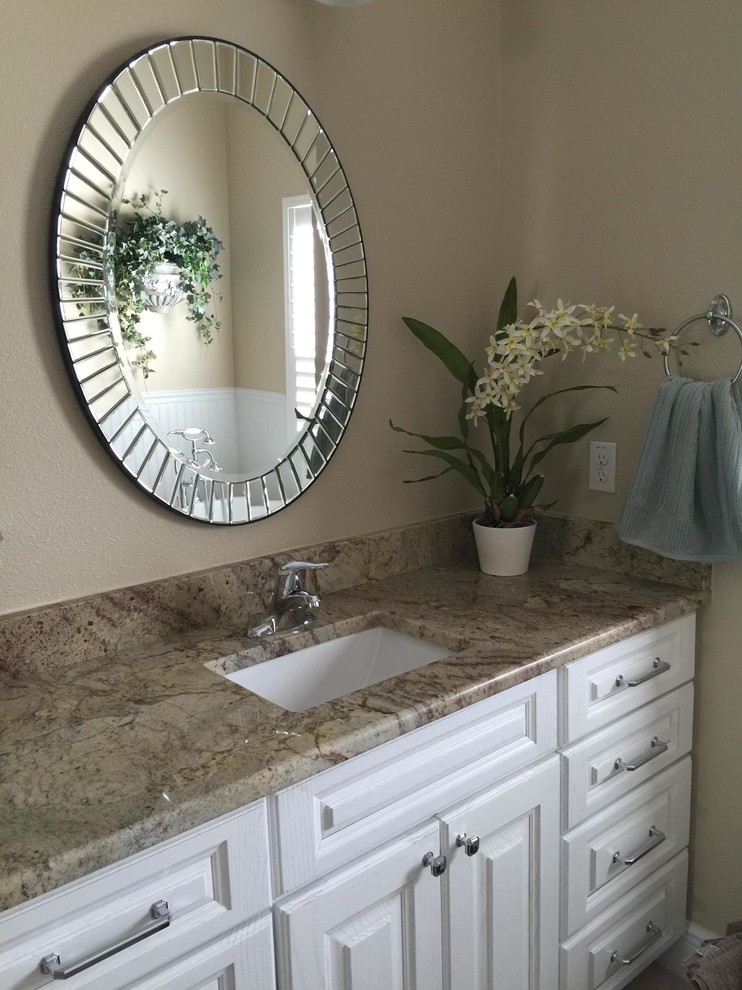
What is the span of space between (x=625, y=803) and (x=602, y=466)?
0.70 meters

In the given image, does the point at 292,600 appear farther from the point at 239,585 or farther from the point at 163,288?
the point at 163,288

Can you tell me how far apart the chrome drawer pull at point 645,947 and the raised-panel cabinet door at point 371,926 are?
552 millimetres

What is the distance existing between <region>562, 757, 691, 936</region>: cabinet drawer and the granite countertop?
0.35 metres

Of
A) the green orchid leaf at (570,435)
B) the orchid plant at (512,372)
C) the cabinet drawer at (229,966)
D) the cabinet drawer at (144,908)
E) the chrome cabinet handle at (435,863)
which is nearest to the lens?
the cabinet drawer at (144,908)

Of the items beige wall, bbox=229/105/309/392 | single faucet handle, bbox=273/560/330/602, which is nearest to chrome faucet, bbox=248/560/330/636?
single faucet handle, bbox=273/560/330/602

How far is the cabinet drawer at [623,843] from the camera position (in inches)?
61.1

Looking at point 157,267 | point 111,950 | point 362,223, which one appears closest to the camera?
point 111,950

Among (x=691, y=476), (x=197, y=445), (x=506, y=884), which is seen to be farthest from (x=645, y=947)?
(x=197, y=445)

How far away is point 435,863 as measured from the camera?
1256 mm

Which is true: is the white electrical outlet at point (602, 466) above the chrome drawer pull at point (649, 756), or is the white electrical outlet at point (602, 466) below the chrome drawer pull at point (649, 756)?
above

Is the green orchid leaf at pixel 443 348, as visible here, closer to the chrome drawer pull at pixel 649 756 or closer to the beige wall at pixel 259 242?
the beige wall at pixel 259 242

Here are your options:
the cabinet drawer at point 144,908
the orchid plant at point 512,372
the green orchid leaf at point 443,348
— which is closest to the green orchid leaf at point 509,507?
the orchid plant at point 512,372

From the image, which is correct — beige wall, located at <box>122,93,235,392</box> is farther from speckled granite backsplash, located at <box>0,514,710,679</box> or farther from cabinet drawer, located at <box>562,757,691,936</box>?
cabinet drawer, located at <box>562,757,691,936</box>

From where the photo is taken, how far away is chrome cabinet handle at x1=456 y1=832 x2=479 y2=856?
130 cm
